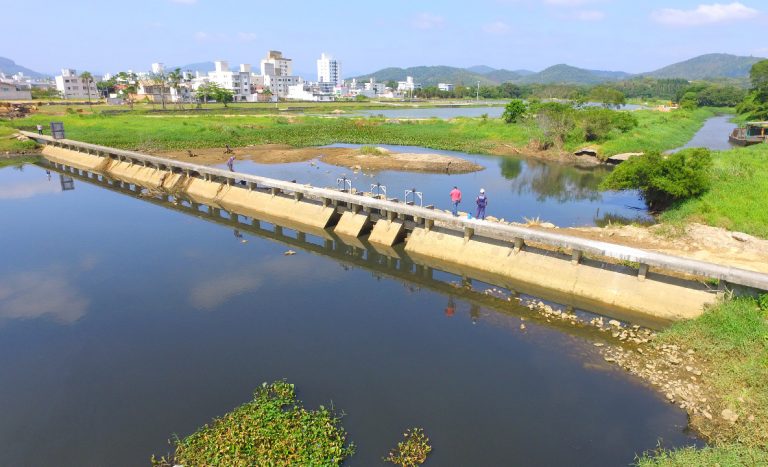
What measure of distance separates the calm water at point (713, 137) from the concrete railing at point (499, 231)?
2177 inches

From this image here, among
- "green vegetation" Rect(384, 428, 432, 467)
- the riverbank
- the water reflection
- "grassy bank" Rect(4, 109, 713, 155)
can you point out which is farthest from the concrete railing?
"grassy bank" Rect(4, 109, 713, 155)

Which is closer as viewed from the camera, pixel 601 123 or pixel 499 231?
pixel 499 231

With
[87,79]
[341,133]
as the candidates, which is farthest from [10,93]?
[341,133]

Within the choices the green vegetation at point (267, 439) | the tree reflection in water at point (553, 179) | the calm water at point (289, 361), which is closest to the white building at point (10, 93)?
the calm water at point (289, 361)

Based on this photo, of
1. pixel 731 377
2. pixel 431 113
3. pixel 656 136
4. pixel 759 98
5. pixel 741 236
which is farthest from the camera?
pixel 431 113

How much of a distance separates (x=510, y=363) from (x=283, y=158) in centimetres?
4789

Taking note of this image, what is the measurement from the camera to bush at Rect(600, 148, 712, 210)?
1192 inches

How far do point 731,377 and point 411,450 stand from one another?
10.4 metres

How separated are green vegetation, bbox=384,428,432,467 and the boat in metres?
73.6

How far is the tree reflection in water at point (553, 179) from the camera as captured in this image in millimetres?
42219

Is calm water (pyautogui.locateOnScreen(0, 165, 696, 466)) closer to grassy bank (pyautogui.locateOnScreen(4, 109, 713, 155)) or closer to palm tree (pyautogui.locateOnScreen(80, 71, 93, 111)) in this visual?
grassy bank (pyautogui.locateOnScreen(4, 109, 713, 155))

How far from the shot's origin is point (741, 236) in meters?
24.1

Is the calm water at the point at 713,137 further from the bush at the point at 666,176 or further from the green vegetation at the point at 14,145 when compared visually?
the green vegetation at the point at 14,145

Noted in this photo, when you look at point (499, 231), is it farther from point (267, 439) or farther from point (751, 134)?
point (751, 134)
